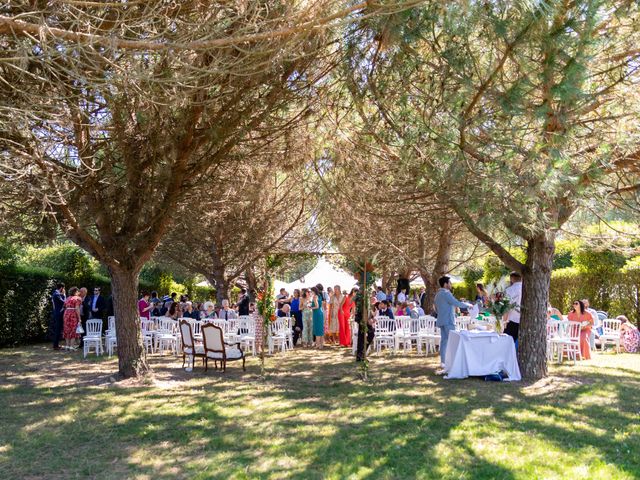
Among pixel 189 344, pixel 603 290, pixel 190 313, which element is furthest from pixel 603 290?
pixel 189 344

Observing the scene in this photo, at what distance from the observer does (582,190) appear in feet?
21.7

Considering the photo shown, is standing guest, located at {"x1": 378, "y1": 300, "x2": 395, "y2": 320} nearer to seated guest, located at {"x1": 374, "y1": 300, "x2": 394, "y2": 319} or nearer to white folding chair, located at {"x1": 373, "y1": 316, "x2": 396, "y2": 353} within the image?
seated guest, located at {"x1": 374, "y1": 300, "x2": 394, "y2": 319}

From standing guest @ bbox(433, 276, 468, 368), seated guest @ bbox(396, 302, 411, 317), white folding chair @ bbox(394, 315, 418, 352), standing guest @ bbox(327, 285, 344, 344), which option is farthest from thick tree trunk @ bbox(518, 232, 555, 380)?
standing guest @ bbox(327, 285, 344, 344)

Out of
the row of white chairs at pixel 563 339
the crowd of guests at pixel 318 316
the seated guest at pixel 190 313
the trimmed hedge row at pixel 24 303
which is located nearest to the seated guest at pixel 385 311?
the crowd of guests at pixel 318 316

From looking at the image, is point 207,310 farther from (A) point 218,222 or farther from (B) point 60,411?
(B) point 60,411

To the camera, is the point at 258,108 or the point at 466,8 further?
the point at 258,108

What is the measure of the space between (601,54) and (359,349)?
7.53 metres

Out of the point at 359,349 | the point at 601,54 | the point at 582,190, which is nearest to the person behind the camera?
the point at 582,190

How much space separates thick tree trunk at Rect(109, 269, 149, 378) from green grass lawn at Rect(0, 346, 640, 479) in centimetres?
40

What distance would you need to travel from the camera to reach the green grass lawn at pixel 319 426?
544 centimetres

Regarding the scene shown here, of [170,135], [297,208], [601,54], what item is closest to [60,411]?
[170,135]

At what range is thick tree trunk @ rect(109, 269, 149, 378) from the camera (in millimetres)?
9828

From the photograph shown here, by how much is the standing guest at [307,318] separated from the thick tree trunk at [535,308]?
286 inches

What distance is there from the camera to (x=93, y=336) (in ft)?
45.2
